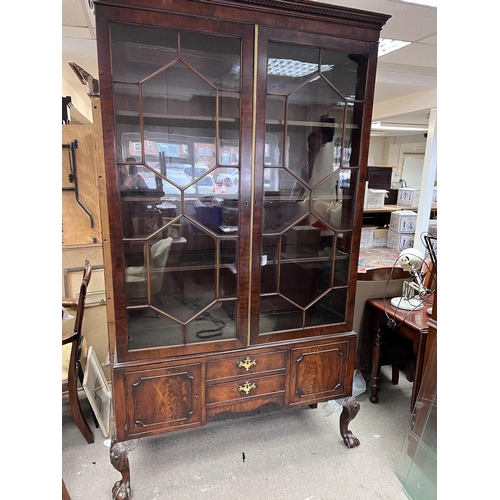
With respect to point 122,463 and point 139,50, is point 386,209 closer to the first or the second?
point 139,50

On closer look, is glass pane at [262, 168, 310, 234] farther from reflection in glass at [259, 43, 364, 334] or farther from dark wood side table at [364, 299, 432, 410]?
dark wood side table at [364, 299, 432, 410]

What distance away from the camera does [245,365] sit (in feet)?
5.22

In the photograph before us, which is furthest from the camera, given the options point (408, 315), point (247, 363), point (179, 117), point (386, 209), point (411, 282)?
point (386, 209)

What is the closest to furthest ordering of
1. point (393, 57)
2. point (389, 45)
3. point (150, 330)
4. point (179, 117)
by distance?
point (179, 117), point (150, 330), point (389, 45), point (393, 57)

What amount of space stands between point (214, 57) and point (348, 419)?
186 cm

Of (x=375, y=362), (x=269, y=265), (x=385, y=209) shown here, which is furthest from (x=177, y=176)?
(x=385, y=209)

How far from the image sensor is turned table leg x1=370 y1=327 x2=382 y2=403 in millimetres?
2127

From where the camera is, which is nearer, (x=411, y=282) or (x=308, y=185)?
(x=308, y=185)

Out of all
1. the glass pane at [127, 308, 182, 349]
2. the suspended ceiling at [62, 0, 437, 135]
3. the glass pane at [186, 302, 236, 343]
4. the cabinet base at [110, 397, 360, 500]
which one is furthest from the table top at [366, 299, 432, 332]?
the suspended ceiling at [62, 0, 437, 135]

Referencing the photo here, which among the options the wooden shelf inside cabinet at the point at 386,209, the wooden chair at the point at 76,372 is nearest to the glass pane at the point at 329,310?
the wooden chair at the point at 76,372

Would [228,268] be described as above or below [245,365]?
above

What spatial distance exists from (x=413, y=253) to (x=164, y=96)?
1.59 m

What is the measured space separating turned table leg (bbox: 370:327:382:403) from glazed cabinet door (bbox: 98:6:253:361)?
1.01m

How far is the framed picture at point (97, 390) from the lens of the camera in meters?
Answer: 1.88
